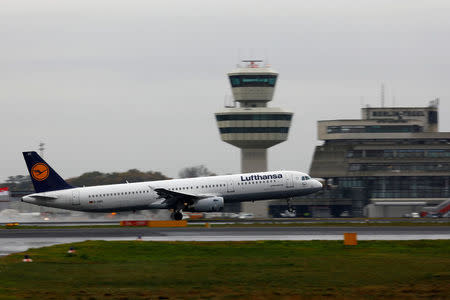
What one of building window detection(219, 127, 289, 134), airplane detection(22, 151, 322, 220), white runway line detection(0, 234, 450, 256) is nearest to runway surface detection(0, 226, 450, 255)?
white runway line detection(0, 234, 450, 256)

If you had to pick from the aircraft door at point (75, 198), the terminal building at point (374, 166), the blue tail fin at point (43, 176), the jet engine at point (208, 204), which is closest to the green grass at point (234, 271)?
the jet engine at point (208, 204)

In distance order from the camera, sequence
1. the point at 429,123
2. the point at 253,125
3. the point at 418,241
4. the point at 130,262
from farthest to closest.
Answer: the point at 429,123 → the point at 253,125 → the point at 418,241 → the point at 130,262

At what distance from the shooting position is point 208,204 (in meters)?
63.9

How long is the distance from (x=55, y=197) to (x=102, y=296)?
4342 centimetres

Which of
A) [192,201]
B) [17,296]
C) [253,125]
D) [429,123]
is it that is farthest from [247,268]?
[429,123]

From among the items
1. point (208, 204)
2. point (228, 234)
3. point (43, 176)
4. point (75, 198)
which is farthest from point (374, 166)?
point (228, 234)

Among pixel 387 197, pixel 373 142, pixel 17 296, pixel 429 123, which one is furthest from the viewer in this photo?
pixel 429 123

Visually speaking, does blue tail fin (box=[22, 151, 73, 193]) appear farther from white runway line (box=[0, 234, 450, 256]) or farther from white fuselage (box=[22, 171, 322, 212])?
white runway line (box=[0, 234, 450, 256])

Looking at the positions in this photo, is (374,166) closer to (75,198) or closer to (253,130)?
(253,130)

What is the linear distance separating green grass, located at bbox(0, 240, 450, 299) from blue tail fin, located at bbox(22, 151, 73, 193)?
2645 centimetres

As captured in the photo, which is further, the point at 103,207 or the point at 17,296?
the point at 103,207

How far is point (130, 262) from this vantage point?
1267 inches

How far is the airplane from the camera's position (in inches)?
2559

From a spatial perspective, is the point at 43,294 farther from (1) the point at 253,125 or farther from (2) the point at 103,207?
(1) the point at 253,125
